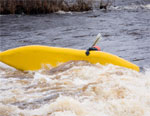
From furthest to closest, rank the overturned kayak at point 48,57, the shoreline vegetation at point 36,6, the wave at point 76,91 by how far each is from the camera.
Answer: the shoreline vegetation at point 36,6
the overturned kayak at point 48,57
the wave at point 76,91

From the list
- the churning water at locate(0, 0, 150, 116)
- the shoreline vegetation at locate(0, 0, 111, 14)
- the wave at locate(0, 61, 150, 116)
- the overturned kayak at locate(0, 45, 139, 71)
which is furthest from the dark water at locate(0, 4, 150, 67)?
the wave at locate(0, 61, 150, 116)

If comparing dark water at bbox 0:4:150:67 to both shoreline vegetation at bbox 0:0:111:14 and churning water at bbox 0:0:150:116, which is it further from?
shoreline vegetation at bbox 0:0:111:14

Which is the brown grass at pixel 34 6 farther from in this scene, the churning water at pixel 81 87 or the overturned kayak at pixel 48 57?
the overturned kayak at pixel 48 57

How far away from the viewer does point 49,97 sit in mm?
3957

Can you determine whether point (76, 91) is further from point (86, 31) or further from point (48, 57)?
point (86, 31)

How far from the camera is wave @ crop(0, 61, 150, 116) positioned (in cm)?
353

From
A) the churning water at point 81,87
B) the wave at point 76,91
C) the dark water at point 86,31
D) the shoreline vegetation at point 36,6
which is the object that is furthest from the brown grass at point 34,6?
the wave at point 76,91

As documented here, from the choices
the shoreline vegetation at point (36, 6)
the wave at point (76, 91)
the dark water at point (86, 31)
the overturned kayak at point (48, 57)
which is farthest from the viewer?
the shoreline vegetation at point (36, 6)

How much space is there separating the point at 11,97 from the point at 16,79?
36.4 inches

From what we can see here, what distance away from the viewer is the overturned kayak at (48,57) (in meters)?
5.02

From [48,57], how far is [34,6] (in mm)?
9524

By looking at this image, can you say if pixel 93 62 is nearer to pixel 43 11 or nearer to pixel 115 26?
pixel 115 26

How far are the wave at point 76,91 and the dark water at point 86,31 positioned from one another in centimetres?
187

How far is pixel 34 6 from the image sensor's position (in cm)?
1437
